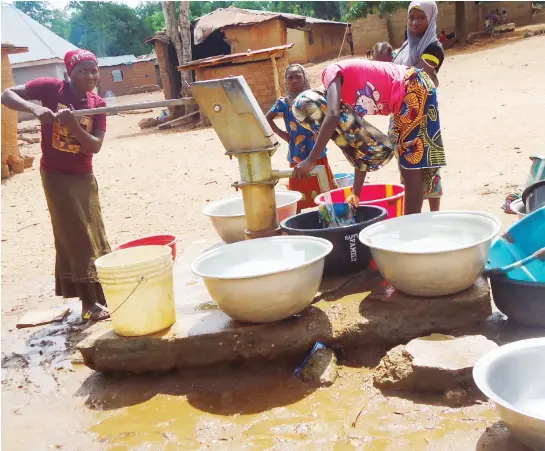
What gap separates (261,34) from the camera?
16.6 m

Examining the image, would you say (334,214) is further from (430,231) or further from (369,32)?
(369,32)

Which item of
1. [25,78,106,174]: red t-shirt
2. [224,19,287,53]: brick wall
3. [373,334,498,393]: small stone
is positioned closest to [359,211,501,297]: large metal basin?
[373,334,498,393]: small stone

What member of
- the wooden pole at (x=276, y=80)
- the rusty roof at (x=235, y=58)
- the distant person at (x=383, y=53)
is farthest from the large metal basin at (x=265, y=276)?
the wooden pole at (x=276, y=80)

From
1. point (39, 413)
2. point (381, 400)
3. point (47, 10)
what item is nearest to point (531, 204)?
point (381, 400)

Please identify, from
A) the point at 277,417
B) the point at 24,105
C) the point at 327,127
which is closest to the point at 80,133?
the point at 24,105

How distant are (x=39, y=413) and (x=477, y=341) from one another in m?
1.91

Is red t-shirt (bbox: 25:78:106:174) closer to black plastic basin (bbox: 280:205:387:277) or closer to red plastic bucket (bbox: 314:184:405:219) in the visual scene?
black plastic basin (bbox: 280:205:387:277)

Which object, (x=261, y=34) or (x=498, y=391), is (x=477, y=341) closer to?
(x=498, y=391)

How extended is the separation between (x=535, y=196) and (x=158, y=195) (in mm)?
5027

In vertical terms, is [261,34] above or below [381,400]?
above

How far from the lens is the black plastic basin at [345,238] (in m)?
2.63

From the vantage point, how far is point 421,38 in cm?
329

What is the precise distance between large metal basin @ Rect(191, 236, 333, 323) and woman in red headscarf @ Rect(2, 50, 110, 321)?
1.03 meters

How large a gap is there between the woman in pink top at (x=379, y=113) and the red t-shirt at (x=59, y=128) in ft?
3.96
